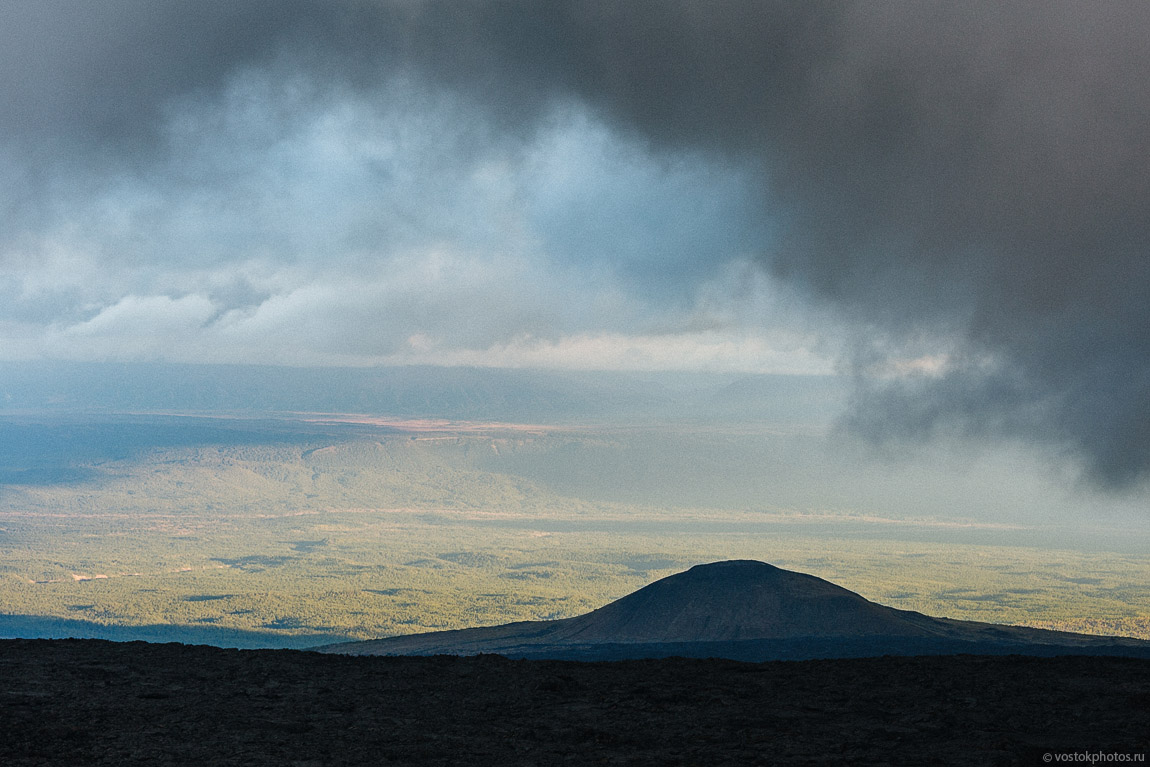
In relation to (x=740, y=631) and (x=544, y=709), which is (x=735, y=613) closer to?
Result: (x=740, y=631)

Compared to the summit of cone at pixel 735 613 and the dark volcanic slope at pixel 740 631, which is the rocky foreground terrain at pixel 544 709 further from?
the summit of cone at pixel 735 613

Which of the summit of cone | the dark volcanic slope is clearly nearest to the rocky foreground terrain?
the dark volcanic slope

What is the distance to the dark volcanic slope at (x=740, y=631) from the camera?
103 meters

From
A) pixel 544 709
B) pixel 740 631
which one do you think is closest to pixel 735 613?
pixel 740 631

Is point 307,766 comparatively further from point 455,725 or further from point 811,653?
point 811,653

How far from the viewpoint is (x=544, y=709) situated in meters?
30.4

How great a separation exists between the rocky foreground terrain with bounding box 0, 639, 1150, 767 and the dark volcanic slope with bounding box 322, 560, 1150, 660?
64740 mm

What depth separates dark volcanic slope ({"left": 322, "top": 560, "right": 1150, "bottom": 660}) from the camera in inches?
4070

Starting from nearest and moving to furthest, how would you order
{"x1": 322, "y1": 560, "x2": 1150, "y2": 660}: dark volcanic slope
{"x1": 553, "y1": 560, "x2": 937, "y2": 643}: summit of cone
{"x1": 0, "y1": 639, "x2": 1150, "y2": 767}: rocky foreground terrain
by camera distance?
{"x1": 0, "y1": 639, "x2": 1150, "y2": 767}: rocky foreground terrain < {"x1": 322, "y1": 560, "x2": 1150, "y2": 660}: dark volcanic slope < {"x1": 553, "y1": 560, "x2": 937, "y2": 643}: summit of cone

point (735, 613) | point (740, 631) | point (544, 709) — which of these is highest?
point (544, 709)

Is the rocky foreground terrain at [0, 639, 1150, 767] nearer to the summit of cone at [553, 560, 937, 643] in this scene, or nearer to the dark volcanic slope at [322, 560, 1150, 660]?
the dark volcanic slope at [322, 560, 1150, 660]

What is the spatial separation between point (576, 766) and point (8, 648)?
22891 mm

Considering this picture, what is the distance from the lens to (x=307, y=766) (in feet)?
79.7

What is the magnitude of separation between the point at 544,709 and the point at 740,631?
88.8 metres
